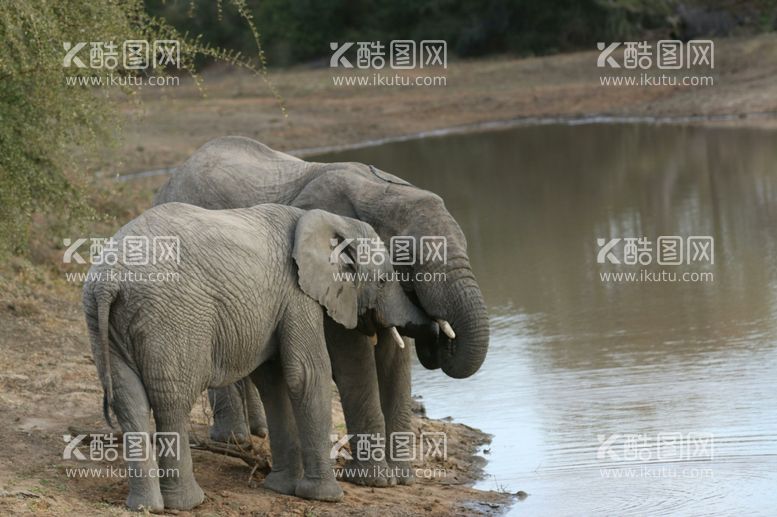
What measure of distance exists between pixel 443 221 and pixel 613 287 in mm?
6976

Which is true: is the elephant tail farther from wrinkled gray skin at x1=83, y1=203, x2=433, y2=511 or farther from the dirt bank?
the dirt bank

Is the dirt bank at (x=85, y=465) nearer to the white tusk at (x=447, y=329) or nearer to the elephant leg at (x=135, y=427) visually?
the elephant leg at (x=135, y=427)

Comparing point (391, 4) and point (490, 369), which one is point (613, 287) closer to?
point (490, 369)

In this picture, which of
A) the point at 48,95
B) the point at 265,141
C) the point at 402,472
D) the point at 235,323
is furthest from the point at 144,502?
the point at 265,141

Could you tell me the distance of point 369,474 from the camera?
29.5ft

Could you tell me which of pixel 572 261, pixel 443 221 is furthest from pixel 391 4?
pixel 443 221

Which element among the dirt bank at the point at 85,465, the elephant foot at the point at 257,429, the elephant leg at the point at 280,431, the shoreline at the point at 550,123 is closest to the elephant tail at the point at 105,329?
the dirt bank at the point at 85,465

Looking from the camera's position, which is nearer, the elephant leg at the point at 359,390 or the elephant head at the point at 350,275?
the elephant head at the point at 350,275

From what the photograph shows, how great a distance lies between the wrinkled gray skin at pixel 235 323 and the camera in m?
7.48

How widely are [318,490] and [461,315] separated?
1334 millimetres

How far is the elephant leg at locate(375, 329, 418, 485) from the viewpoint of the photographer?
9.16m

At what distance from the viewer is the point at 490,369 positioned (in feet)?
40.5

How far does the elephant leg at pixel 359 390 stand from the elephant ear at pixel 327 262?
1.31 ft

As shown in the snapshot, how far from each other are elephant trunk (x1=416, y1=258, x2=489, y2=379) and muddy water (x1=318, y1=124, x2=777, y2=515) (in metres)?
1.05
